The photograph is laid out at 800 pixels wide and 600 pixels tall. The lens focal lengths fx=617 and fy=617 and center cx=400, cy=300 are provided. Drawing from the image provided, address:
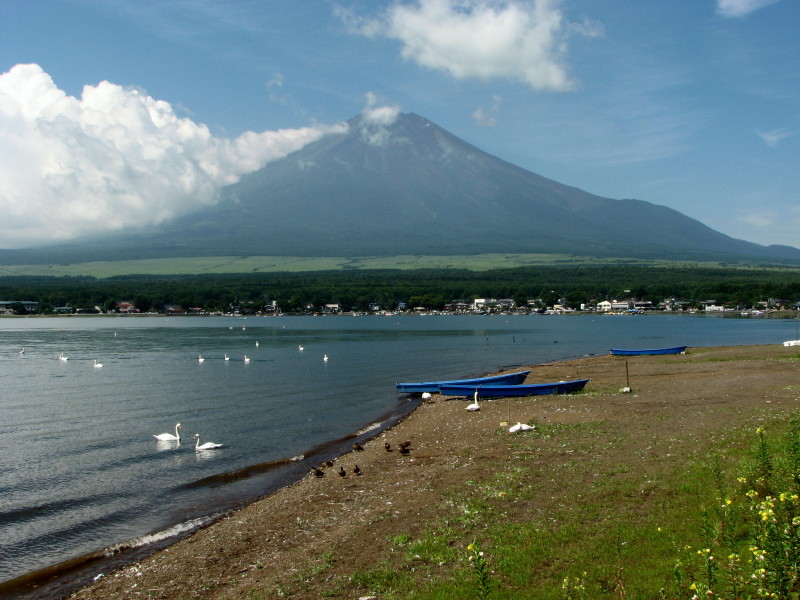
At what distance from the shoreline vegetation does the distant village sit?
14118 cm

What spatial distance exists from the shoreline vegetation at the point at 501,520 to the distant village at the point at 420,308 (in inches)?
5558

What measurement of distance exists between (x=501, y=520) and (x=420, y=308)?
152 meters

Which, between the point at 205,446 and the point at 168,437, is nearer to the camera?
the point at 205,446

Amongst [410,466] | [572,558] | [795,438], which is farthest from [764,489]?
[410,466]

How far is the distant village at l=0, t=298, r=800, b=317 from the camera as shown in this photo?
6024 inches

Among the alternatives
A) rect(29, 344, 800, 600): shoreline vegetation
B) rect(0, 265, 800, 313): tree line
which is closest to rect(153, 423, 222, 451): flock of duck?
rect(29, 344, 800, 600): shoreline vegetation

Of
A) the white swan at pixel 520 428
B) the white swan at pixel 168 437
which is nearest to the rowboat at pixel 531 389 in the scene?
the white swan at pixel 520 428

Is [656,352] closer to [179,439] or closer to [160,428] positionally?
[160,428]

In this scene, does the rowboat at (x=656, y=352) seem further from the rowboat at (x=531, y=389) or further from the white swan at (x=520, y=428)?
the white swan at (x=520, y=428)

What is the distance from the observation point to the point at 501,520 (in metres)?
9.96

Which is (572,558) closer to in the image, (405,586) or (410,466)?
(405,586)

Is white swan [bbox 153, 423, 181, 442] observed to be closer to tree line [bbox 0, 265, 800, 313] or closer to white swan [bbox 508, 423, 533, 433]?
white swan [bbox 508, 423, 533, 433]

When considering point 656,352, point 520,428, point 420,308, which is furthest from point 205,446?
point 420,308

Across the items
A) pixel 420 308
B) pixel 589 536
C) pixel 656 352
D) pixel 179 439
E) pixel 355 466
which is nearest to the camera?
pixel 589 536
